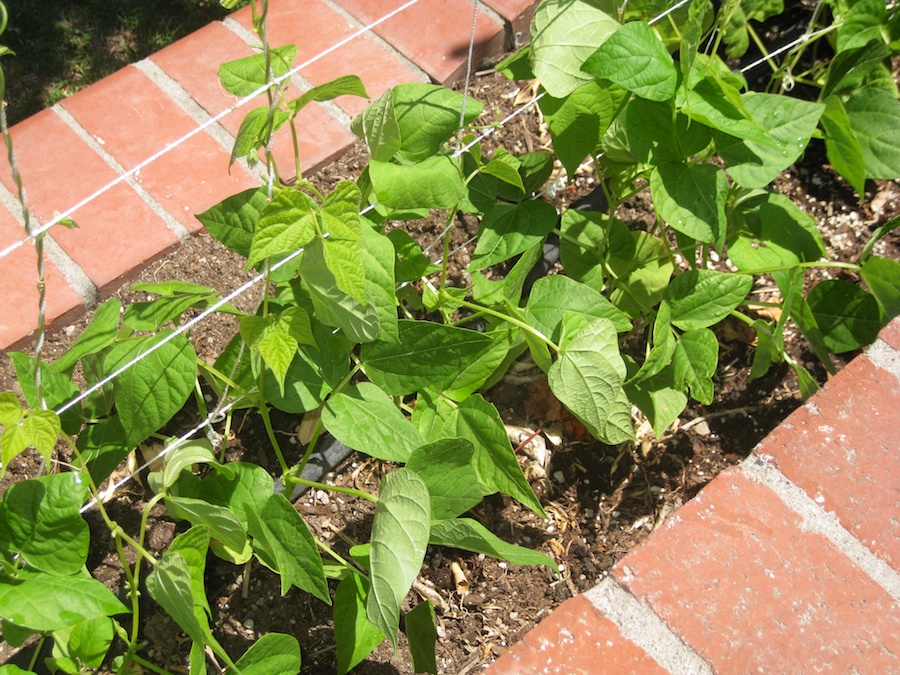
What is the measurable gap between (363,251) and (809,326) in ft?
2.37

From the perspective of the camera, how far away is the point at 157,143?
1637 millimetres

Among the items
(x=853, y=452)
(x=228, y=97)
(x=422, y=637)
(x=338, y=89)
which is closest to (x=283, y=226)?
(x=338, y=89)

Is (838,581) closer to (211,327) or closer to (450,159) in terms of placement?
(450,159)

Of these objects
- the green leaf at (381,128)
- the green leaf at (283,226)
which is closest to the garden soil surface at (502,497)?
the green leaf at (381,128)

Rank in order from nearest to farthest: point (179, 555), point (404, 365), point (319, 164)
A: point (179, 555) < point (404, 365) < point (319, 164)

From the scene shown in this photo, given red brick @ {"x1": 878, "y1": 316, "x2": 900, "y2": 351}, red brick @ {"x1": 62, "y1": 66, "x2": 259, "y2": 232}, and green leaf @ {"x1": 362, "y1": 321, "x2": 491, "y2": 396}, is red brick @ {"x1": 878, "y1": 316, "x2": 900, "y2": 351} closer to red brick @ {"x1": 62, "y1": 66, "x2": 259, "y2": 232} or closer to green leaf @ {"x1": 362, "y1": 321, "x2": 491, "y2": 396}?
green leaf @ {"x1": 362, "y1": 321, "x2": 491, "y2": 396}

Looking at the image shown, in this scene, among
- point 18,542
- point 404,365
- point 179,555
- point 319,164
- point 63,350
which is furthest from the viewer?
point 319,164

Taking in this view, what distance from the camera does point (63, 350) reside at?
1477 millimetres

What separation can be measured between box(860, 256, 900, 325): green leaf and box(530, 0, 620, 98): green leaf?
1.69ft

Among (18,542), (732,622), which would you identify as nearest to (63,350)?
(18,542)

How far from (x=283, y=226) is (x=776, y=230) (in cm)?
91

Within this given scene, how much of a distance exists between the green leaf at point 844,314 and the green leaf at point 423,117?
649 millimetres

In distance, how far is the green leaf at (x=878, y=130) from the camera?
1.38 meters

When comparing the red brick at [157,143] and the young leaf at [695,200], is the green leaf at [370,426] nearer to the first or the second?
the young leaf at [695,200]
